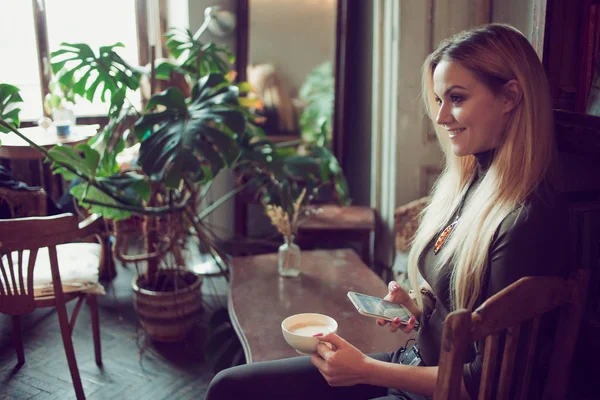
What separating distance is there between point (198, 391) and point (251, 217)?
90.2 inches

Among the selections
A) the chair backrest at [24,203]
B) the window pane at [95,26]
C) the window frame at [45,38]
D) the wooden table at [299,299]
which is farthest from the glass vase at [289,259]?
the window pane at [95,26]

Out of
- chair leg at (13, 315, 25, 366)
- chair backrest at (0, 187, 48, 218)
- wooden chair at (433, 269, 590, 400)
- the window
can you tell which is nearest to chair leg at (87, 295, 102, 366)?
chair leg at (13, 315, 25, 366)

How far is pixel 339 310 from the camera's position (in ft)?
6.91

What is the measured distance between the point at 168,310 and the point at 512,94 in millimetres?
2200

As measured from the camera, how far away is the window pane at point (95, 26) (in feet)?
14.8

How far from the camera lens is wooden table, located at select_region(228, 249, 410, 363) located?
6.07 ft

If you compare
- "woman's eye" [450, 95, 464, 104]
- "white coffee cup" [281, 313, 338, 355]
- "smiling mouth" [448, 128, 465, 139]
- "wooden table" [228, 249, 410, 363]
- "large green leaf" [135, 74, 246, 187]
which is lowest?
"wooden table" [228, 249, 410, 363]

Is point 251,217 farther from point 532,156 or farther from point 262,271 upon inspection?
point 532,156

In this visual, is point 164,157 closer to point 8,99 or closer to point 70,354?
point 8,99

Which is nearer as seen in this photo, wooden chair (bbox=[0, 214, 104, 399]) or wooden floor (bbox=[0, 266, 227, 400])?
wooden chair (bbox=[0, 214, 104, 399])

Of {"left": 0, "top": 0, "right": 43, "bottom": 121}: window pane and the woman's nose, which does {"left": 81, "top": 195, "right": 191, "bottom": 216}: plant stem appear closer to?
the woman's nose

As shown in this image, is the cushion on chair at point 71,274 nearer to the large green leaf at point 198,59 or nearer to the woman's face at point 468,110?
the large green leaf at point 198,59

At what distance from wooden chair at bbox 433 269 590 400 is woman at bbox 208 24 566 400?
0.05 metres

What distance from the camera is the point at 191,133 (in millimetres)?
2432
